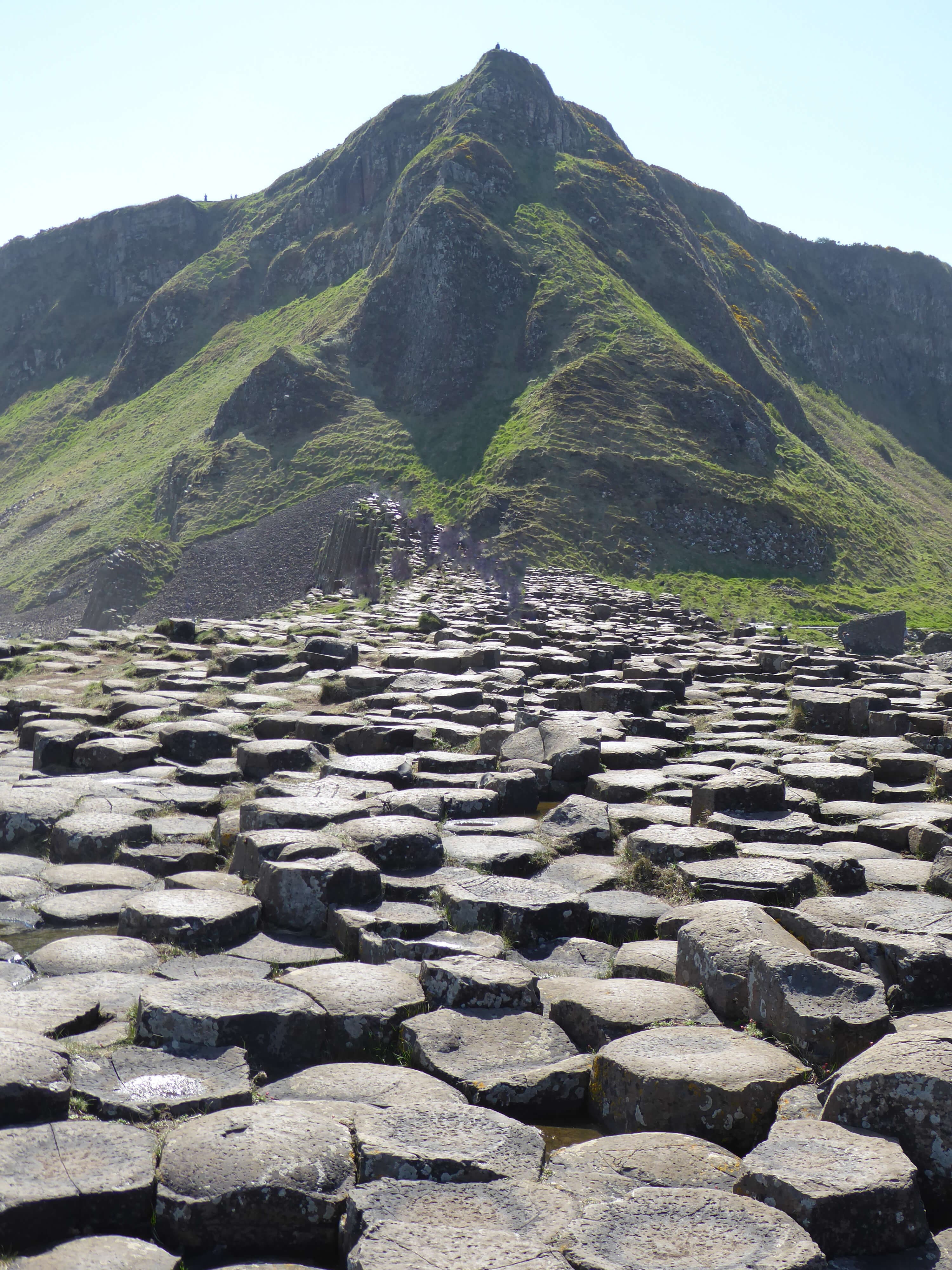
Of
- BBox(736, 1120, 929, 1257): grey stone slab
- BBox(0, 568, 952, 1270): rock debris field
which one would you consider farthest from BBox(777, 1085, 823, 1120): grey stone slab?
BBox(736, 1120, 929, 1257): grey stone slab

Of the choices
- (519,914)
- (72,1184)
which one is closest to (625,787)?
(519,914)

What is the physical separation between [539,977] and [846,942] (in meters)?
1.25

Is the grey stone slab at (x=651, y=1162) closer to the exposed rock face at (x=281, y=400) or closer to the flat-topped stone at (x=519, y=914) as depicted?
the flat-topped stone at (x=519, y=914)

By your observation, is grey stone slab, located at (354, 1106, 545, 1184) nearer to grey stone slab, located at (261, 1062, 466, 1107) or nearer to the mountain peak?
grey stone slab, located at (261, 1062, 466, 1107)

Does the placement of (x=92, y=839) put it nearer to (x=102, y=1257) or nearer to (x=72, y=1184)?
(x=72, y=1184)

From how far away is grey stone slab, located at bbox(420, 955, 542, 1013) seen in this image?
13.1 feet

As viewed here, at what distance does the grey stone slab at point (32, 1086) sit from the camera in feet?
9.80

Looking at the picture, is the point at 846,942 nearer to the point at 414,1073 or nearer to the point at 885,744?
the point at 414,1073

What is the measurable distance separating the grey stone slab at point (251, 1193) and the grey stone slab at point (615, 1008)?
1.24 meters

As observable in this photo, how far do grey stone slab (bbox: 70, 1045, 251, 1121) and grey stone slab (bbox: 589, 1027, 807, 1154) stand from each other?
3.81 ft

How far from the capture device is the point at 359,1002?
392cm

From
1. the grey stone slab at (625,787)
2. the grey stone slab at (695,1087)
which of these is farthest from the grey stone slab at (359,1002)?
the grey stone slab at (625,787)

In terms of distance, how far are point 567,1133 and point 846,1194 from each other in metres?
1.01

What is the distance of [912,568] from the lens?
48594 mm
